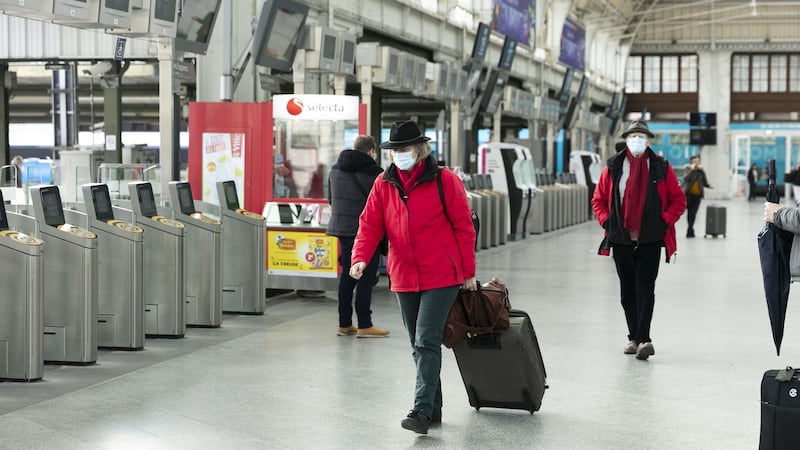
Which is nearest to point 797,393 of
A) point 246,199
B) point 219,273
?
point 219,273

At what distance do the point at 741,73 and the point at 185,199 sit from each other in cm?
4312

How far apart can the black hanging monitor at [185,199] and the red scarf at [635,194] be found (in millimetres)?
3470

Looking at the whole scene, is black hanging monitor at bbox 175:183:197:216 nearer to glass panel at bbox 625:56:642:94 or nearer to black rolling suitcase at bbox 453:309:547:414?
black rolling suitcase at bbox 453:309:547:414

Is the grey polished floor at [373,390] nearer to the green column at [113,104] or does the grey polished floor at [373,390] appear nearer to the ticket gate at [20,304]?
the ticket gate at [20,304]

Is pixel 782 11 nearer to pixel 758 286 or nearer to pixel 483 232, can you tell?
pixel 483 232

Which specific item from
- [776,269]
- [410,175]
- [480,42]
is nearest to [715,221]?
[480,42]

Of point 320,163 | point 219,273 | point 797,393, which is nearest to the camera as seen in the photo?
point 797,393

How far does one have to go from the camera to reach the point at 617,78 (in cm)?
4753

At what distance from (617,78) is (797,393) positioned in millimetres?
44357

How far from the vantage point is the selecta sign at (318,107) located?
36.5 ft

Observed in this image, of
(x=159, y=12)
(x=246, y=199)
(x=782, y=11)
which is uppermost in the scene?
(x=782, y=11)

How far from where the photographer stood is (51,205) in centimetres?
727

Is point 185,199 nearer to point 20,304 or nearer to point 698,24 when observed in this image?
point 20,304

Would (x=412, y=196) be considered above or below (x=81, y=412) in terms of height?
above
